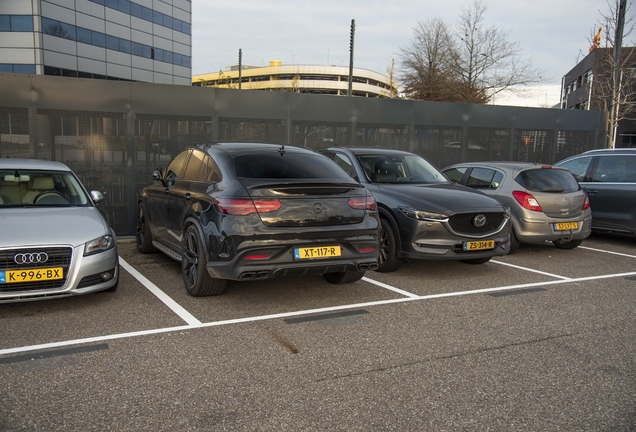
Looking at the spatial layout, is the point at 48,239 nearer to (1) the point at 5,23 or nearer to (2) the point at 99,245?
(2) the point at 99,245

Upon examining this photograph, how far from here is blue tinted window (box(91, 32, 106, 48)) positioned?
42831mm

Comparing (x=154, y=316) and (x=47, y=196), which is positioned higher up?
(x=47, y=196)

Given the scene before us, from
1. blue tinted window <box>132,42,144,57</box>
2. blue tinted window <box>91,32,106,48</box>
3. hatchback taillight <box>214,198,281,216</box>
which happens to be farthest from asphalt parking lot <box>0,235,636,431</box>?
blue tinted window <box>132,42,144,57</box>

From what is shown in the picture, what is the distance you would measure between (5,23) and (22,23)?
3.54 feet

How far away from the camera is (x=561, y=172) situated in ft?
29.4

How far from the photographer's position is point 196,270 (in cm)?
582

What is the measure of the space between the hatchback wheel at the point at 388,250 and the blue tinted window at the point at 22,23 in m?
39.3

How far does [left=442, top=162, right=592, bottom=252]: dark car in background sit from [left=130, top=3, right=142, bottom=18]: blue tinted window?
44.4 meters

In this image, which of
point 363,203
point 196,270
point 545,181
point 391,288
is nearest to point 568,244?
point 545,181

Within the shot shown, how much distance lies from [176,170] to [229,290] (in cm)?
191

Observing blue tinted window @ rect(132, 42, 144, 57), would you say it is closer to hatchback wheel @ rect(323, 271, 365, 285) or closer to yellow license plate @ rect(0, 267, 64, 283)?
hatchback wheel @ rect(323, 271, 365, 285)

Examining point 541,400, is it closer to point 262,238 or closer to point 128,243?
point 262,238

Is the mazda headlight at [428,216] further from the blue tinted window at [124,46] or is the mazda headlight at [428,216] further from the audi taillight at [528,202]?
the blue tinted window at [124,46]

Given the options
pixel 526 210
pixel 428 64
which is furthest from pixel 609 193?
pixel 428 64
